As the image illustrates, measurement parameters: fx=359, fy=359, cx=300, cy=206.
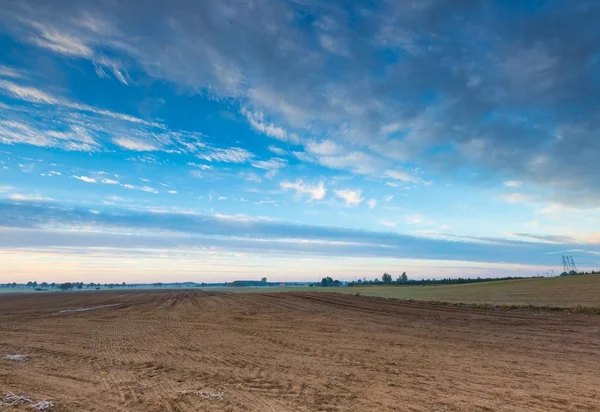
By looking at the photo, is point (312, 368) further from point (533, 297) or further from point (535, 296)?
point (535, 296)

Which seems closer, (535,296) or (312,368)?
(312,368)

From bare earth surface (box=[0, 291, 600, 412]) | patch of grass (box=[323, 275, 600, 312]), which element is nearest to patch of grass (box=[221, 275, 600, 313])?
patch of grass (box=[323, 275, 600, 312])

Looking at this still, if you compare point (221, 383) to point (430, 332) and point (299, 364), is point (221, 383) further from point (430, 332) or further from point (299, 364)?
point (430, 332)

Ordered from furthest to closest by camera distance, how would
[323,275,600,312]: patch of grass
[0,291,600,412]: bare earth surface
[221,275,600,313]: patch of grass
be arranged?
[323,275,600,312]: patch of grass
[221,275,600,313]: patch of grass
[0,291,600,412]: bare earth surface

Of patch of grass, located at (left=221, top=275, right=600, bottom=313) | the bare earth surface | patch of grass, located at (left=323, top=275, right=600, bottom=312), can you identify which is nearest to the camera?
the bare earth surface

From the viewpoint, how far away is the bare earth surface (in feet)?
25.6

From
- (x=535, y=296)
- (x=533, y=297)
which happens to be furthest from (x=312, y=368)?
(x=535, y=296)

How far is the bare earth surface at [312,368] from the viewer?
7.81 meters

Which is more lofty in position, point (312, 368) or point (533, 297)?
point (533, 297)

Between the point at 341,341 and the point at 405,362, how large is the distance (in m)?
4.87

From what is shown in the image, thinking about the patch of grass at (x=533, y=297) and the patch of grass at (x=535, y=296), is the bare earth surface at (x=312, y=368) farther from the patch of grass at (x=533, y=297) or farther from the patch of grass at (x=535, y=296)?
the patch of grass at (x=535, y=296)

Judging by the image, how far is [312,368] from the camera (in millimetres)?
11008

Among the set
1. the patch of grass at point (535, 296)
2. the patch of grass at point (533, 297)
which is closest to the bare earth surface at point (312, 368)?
the patch of grass at point (533, 297)

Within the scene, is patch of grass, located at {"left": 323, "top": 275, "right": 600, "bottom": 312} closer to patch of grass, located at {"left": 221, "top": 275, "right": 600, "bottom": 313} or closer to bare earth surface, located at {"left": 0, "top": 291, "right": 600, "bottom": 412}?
patch of grass, located at {"left": 221, "top": 275, "right": 600, "bottom": 313}
